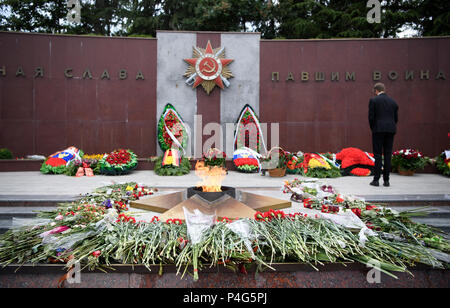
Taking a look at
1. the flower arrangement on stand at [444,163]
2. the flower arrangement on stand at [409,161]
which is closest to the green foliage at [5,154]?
the flower arrangement on stand at [409,161]

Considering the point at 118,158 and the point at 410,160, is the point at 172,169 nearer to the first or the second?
the point at 118,158

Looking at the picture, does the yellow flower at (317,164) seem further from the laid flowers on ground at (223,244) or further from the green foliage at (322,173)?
the laid flowers on ground at (223,244)

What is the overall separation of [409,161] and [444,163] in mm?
852

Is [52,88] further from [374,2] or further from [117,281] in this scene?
[374,2]

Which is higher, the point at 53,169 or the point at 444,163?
the point at 444,163

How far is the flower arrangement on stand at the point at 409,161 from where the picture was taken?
6.46m

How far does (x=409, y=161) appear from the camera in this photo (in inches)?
257

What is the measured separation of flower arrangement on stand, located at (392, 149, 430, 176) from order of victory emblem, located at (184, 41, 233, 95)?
193 inches

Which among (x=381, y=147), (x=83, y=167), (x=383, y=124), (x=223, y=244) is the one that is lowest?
(x=223, y=244)

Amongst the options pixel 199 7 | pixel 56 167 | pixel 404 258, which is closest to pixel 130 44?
pixel 56 167

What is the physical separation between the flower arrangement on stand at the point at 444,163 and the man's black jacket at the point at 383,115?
8.74 feet

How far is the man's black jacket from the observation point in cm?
479

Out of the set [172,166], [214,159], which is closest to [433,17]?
[214,159]

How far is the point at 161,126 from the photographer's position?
8.68 metres
